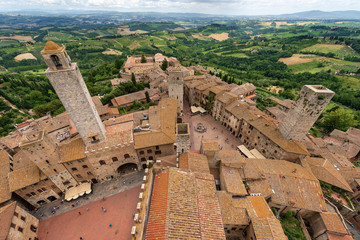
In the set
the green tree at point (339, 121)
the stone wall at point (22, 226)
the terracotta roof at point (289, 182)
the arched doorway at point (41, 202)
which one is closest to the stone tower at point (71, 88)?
the stone wall at point (22, 226)

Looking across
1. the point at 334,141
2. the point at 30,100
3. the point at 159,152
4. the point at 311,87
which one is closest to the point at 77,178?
the point at 159,152

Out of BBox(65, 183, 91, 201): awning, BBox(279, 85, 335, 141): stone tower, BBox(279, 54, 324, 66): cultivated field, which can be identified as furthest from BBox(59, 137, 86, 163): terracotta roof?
BBox(279, 54, 324, 66): cultivated field

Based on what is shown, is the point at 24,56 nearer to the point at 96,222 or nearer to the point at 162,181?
the point at 96,222

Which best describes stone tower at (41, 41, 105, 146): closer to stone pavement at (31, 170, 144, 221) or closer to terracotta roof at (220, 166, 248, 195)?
stone pavement at (31, 170, 144, 221)

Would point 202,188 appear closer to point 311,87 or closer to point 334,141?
point 311,87

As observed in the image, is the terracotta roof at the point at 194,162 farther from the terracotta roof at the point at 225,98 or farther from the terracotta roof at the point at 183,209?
the terracotta roof at the point at 225,98

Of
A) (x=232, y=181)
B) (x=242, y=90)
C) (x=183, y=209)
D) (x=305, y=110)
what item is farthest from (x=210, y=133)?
(x=183, y=209)

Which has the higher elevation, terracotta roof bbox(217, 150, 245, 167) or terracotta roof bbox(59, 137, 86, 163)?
terracotta roof bbox(59, 137, 86, 163)
